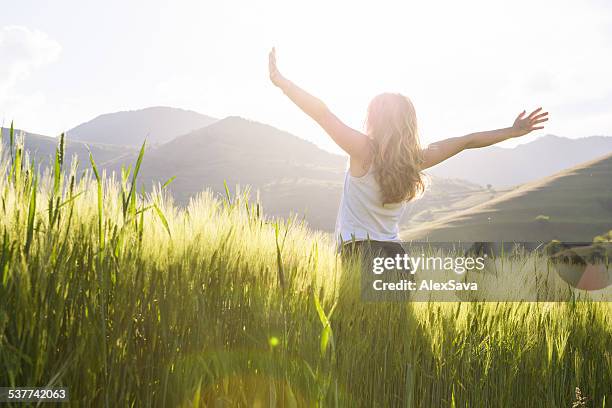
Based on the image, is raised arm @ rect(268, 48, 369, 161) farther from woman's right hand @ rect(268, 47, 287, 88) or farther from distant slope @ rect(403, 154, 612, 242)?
distant slope @ rect(403, 154, 612, 242)

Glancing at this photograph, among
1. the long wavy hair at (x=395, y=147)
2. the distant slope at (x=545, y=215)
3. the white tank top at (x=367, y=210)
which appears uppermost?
the distant slope at (x=545, y=215)

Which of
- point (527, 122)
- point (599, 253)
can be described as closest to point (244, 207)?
point (527, 122)

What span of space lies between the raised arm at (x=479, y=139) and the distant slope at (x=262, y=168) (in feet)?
262

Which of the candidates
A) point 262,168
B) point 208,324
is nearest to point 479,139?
point 208,324

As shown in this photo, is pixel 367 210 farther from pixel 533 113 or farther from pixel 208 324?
pixel 208 324

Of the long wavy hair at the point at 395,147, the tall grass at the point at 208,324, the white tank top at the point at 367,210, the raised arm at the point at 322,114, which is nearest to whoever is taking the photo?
the tall grass at the point at 208,324

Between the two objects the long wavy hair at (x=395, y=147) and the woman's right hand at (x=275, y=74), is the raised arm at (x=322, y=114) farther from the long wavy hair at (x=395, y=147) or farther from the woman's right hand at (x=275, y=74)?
the long wavy hair at (x=395, y=147)

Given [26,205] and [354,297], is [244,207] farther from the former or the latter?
[26,205]

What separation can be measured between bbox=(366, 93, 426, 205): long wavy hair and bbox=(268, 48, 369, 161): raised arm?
0.14 m

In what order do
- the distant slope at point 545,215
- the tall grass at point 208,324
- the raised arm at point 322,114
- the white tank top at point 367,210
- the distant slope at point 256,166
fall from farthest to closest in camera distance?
the distant slope at point 256,166, the distant slope at point 545,215, the white tank top at point 367,210, the raised arm at point 322,114, the tall grass at point 208,324

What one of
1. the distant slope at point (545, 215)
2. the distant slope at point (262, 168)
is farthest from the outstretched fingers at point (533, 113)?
the distant slope at point (262, 168)

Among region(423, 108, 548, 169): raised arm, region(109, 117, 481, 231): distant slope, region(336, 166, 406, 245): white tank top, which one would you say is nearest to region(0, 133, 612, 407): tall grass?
region(336, 166, 406, 245): white tank top

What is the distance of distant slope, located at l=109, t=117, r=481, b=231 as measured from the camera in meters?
97.5

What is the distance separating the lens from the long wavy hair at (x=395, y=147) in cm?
282
